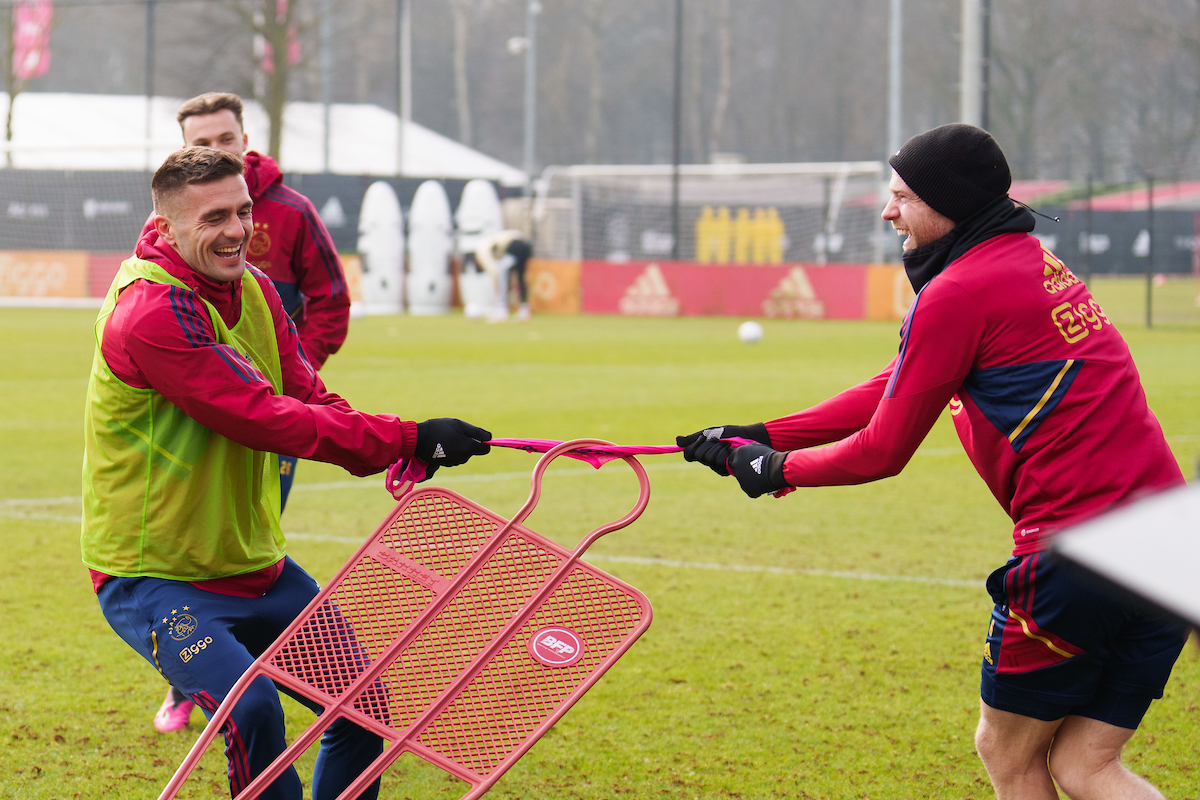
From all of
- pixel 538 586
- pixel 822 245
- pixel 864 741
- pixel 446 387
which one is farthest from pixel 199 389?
pixel 822 245

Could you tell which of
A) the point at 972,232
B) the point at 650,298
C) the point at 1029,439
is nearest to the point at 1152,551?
the point at 1029,439

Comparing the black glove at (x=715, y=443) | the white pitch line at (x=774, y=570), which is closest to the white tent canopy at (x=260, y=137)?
the white pitch line at (x=774, y=570)

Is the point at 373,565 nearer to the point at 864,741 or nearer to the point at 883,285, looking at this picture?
the point at 864,741

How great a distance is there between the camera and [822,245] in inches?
1275

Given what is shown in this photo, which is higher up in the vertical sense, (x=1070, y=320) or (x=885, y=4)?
(x=885, y=4)

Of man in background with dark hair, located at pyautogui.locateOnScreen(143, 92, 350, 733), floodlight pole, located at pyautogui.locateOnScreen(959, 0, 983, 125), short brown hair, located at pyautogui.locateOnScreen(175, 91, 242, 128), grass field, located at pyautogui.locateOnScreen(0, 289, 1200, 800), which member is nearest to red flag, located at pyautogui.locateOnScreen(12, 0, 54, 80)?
→ floodlight pole, located at pyautogui.locateOnScreen(959, 0, 983, 125)

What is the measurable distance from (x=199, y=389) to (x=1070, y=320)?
1909 mm

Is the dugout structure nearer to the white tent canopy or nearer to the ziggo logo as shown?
the white tent canopy

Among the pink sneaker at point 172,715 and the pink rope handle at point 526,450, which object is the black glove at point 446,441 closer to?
the pink rope handle at point 526,450

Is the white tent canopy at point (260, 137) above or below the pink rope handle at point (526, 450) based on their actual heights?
above

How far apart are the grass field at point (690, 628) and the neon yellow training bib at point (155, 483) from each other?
1201mm

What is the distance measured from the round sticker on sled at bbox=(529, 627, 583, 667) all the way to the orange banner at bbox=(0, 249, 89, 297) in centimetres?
2976

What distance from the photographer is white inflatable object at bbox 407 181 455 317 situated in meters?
30.2

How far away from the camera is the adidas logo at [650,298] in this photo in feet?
94.7
